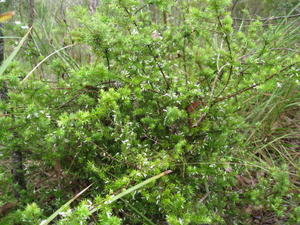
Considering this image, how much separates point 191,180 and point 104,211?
74 cm

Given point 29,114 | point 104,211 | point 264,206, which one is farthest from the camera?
point 264,206

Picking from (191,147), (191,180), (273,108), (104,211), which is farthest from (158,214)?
(273,108)

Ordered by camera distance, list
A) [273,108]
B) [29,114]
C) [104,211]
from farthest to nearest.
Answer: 1. [273,108]
2. [29,114]
3. [104,211]

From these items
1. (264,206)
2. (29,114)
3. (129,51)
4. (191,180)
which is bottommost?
(264,206)

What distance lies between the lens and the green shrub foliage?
159cm

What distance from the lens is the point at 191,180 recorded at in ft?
6.07

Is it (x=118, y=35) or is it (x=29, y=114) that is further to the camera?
(x=118, y=35)

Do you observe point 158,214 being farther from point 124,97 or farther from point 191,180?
point 124,97

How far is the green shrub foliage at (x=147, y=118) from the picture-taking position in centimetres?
159

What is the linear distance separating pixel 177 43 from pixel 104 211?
43.6 inches

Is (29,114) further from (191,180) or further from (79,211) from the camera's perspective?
(191,180)

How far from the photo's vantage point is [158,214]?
1.87 metres

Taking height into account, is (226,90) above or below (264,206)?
above

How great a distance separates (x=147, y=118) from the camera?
68.8 inches
